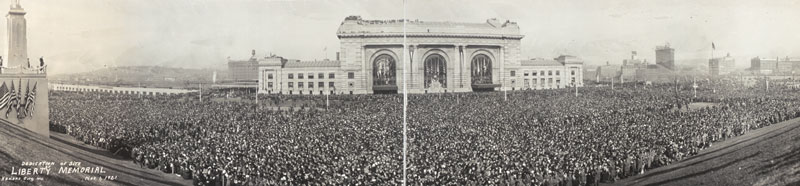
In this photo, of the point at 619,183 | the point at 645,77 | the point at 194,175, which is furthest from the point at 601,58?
the point at 194,175

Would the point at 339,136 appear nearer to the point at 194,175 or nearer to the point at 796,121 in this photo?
the point at 194,175

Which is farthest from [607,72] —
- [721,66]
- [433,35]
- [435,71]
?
[433,35]

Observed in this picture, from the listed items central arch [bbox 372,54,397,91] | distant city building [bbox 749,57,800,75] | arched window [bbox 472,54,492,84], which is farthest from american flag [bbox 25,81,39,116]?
distant city building [bbox 749,57,800,75]

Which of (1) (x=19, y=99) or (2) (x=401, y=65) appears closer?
(1) (x=19, y=99)

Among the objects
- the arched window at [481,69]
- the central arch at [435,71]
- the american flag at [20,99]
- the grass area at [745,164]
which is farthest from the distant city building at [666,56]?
the american flag at [20,99]

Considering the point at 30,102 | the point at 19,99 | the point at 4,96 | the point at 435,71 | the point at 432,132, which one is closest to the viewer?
the point at 4,96

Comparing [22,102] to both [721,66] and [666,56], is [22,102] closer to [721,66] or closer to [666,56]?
[666,56]
